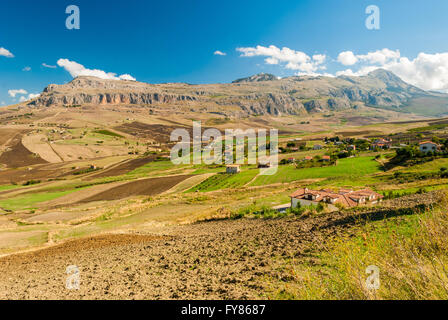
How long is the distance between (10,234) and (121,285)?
29.4 metres

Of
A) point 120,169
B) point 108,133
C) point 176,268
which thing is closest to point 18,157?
point 120,169

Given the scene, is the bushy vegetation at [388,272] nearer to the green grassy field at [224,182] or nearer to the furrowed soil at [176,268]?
the furrowed soil at [176,268]

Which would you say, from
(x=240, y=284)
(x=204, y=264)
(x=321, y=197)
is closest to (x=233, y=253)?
(x=204, y=264)

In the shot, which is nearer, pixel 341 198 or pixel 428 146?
pixel 341 198

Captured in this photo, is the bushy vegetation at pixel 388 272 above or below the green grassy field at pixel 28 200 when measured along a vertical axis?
above

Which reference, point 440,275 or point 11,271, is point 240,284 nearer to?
point 440,275

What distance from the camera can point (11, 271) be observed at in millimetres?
13234

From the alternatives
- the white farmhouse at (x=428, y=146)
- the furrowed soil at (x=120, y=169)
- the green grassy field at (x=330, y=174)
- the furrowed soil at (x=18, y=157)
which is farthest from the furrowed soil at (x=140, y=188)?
the white farmhouse at (x=428, y=146)

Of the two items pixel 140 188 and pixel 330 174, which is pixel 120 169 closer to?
pixel 140 188

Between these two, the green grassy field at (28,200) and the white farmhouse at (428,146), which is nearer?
the green grassy field at (28,200)

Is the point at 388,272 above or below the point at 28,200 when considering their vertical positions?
above

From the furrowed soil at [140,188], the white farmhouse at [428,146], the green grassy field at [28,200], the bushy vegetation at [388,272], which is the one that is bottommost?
the green grassy field at [28,200]

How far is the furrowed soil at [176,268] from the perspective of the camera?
292 inches

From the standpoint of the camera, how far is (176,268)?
10.0m
